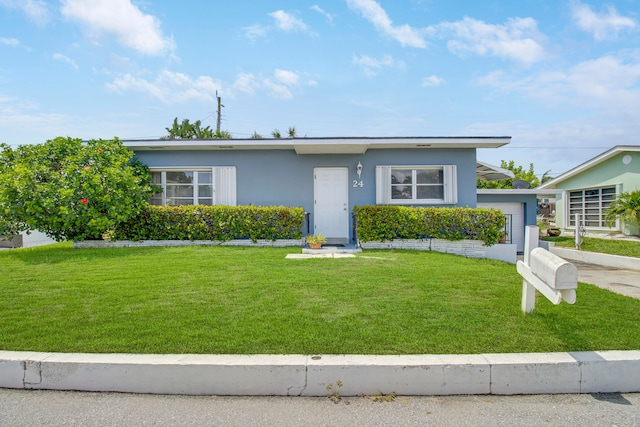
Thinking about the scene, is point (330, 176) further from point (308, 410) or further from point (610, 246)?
point (610, 246)

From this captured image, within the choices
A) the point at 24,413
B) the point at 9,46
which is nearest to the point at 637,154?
the point at 24,413

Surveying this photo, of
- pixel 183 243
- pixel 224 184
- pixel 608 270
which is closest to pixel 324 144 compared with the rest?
pixel 224 184

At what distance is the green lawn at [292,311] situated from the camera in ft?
10.8

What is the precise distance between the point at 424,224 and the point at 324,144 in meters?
3.27

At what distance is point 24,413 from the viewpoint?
8.57 ft

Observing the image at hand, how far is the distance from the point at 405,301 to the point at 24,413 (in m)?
3.61

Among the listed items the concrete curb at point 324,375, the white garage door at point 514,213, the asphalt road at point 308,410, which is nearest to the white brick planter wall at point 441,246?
the white garage door at point 514,213

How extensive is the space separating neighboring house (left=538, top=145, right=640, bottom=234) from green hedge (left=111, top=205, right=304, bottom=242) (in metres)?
12.4

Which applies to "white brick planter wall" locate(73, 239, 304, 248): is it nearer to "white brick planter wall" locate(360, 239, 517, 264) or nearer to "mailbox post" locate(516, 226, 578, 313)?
"white brick planter wall" locate(360, 239, 517, 264)

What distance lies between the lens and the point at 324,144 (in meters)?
9.54

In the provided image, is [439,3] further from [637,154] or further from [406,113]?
[637,154]

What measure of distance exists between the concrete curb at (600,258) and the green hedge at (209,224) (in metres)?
9.71

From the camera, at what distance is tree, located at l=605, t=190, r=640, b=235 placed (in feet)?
41.7

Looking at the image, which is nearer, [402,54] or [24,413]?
[24,413]
